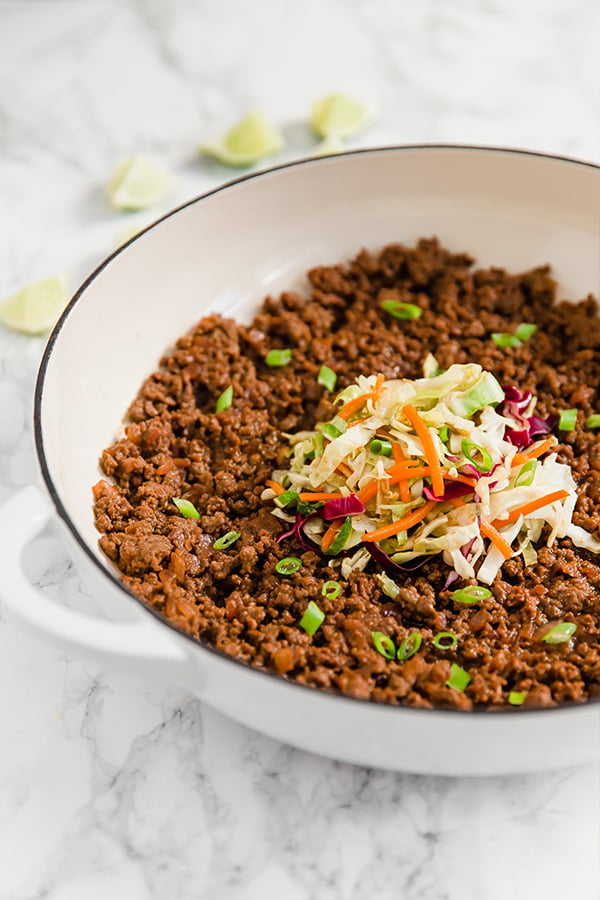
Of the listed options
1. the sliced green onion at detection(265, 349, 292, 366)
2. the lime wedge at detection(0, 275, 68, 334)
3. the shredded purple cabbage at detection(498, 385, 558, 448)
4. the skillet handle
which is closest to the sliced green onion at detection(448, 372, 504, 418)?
the shredded purple cabbage at detection(498, 385, 558, 448)

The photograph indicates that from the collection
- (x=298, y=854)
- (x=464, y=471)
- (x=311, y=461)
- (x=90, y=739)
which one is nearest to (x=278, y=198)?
(x=311, y=461)

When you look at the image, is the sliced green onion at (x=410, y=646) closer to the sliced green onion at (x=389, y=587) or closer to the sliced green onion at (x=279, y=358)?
the sliced green onion at (x=389, y=587)

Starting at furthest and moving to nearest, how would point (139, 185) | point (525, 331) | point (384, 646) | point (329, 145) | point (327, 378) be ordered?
point (329, 145), point (139, 185), point (525, 331), point (327, 378), point (384, 646)

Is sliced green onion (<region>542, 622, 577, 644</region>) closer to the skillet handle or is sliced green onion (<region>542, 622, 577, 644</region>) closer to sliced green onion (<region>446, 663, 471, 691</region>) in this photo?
sliced green onion (<region>446, 663, 471, 691</region>)

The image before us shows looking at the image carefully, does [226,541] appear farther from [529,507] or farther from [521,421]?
[521,421]

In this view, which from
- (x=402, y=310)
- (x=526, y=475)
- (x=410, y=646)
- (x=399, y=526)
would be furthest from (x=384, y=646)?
(x=402, y=310)
